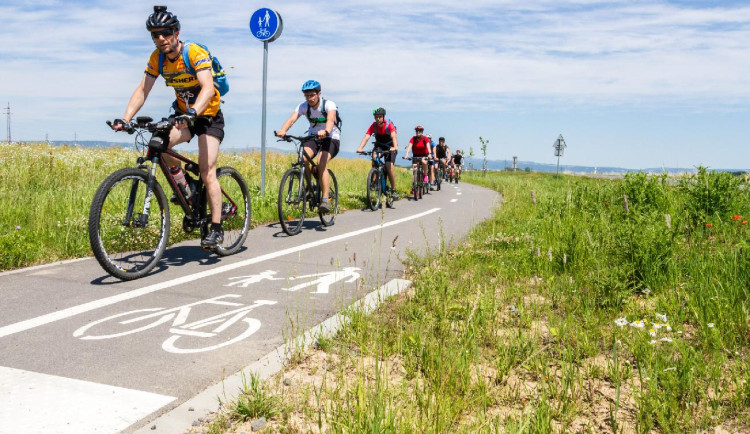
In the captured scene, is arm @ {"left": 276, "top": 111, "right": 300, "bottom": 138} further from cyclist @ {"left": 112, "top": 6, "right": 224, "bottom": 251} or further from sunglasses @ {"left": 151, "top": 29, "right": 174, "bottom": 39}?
sunglasses @ {"left": 151, "top": 29, "right": 174, "bottom": 39}

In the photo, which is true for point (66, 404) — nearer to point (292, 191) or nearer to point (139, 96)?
point (139, 96)

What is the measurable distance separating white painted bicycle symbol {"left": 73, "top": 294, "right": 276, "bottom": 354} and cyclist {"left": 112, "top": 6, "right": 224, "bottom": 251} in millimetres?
1920

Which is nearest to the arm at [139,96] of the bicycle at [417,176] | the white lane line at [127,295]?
the white lane line at [127,295]

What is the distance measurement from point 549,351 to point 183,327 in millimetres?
2430

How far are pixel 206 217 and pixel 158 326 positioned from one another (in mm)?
2598

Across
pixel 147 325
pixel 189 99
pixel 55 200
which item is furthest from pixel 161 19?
pixel 55 200

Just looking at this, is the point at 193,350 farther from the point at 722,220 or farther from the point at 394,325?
the point at 722,220

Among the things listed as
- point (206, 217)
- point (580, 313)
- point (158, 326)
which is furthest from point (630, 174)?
point (158, 326)

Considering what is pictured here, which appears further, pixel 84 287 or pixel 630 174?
pixel 630 174

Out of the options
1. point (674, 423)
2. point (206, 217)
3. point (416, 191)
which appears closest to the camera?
point (674, 423)

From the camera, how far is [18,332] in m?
3.68

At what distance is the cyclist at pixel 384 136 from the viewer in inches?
529

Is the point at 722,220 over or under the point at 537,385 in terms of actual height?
over

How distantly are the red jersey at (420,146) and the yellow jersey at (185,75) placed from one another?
13.0 meters
